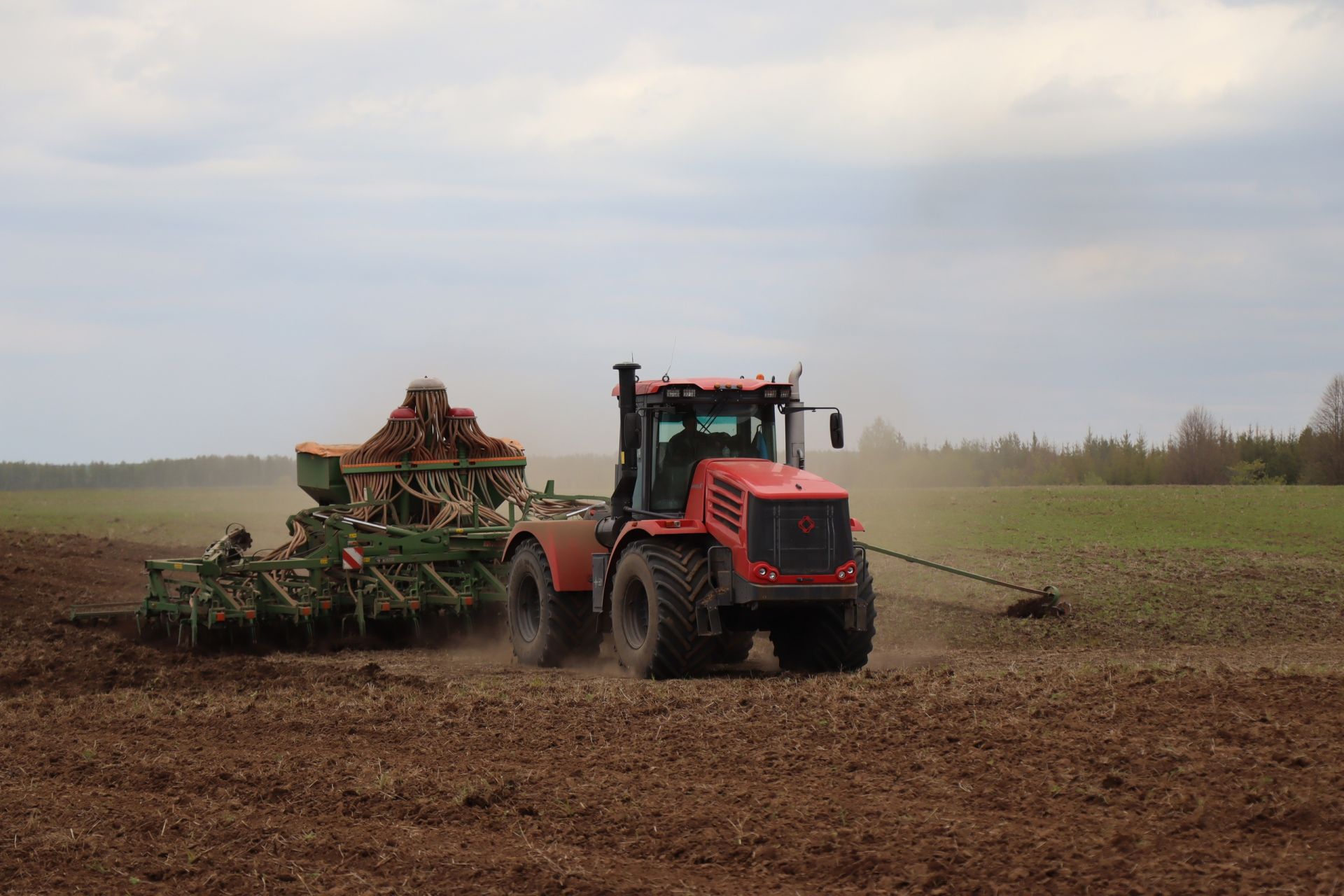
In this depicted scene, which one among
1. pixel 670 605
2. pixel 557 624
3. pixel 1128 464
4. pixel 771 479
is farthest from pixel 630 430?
pixel 1128 464

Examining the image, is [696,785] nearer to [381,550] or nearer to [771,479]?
[771,479]

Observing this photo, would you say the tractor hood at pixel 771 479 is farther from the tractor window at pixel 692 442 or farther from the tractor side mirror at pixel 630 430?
the tractor side mirror at pixel 630 430

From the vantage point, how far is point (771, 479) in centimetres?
1104

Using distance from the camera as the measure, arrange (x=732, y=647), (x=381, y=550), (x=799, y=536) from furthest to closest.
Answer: (x=381, y=550)
(x=732, y=647)
(x=799, y=536)

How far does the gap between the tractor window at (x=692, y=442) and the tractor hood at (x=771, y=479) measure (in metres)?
0.17

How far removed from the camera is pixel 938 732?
8.22 m

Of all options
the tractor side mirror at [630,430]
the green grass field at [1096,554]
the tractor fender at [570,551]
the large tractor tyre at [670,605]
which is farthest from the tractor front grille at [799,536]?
the green grass field at [1096,554]

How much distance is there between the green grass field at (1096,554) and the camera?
635 inches

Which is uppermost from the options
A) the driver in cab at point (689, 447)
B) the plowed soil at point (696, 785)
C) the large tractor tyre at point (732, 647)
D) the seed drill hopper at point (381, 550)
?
the driver in cab at point (689, 447)

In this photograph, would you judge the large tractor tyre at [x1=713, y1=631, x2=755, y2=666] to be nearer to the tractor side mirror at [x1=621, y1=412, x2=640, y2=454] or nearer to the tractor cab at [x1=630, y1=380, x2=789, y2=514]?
the tractor cab at [x1=630, y1=380, x2=789, y2=514]

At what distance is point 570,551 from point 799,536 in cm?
276

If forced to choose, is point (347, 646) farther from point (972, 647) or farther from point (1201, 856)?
point (1201, 856)

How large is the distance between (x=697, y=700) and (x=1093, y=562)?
12.9 meters

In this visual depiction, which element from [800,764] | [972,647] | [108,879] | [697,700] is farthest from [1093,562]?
[108,879]
